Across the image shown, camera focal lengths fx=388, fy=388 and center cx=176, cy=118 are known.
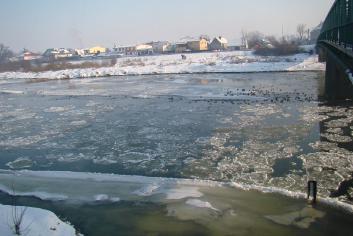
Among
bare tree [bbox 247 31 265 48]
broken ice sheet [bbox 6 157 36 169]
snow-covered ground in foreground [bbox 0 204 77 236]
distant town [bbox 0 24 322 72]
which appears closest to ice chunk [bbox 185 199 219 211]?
snow-covered ground in foreground [bbox 0 204 77 236]

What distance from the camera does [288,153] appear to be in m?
12.3

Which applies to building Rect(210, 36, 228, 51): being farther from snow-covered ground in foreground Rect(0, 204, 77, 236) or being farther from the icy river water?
snow-covered ground in foreground Rect(0, 204, 77, 236)

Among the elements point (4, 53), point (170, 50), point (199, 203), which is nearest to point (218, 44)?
point (170, 50)

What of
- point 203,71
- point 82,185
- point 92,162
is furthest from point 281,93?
point 203,71

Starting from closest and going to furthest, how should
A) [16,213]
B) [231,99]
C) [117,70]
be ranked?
1. [16,213]
2. [231,99]
3. [117,70]

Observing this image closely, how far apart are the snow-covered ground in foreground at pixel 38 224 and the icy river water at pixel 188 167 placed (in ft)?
1.00

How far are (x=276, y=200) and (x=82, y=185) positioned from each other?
5166 mm

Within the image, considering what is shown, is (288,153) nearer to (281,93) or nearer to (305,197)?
(305,197)

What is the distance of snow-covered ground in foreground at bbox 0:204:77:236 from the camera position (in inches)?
313

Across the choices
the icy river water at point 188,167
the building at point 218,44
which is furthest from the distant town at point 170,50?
the icy river water at point 188,167

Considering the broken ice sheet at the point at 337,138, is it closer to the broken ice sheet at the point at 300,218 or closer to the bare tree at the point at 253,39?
the broken ice sheet at the point at 300,218

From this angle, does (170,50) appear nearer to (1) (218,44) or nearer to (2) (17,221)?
(1) (218,44)

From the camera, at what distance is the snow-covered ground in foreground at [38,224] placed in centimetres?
794

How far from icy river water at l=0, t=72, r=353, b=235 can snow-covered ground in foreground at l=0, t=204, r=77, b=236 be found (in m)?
0.31
